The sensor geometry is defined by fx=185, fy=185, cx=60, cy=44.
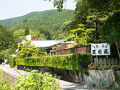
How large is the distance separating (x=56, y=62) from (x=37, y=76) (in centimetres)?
1127

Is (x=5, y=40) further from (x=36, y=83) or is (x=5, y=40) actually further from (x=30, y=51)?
(x=36, y=83)

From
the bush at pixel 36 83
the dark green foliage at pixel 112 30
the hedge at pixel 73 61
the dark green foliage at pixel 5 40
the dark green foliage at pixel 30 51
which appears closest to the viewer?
the bush at pixel 36 83

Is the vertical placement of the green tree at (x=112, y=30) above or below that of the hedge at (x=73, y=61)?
above

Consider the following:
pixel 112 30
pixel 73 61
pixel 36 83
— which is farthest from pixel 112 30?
pixel 36 83

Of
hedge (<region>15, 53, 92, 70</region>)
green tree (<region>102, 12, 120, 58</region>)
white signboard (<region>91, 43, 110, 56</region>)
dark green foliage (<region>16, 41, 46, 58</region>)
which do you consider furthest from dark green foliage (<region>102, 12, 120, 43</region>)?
dark green foliage (<region>16, 41, 46, 58</region>)

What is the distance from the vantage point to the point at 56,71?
59.2 ft

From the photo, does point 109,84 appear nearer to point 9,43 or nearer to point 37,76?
point 37,76

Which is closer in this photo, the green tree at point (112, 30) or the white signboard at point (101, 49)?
the green tree at point (112, 30)

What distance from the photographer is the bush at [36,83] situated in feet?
16.6

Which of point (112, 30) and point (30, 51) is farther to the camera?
point (30, 51)

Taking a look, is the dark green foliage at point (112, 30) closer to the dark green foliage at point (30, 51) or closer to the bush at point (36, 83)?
the bush at point (36, 83)

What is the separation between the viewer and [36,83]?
17.0ft

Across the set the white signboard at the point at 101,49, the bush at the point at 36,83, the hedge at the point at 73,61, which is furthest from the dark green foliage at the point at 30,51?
the bush at the point at 36,83

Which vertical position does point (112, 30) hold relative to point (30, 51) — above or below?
above
